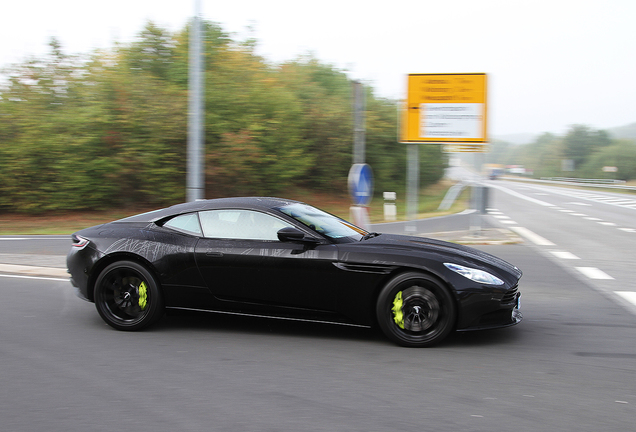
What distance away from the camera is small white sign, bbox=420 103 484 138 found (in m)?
13.7

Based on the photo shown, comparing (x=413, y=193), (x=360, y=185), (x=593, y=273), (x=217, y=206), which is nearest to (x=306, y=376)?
(x=217, y=206)

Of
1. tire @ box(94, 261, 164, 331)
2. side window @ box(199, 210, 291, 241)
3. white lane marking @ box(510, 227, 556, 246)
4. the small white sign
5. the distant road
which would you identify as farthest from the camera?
the small white sign

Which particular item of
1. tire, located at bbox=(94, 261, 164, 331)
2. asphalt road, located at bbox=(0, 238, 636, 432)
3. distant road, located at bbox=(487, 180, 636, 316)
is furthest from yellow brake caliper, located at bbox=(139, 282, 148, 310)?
distant road, located at bbox=(487, 180, 636, 316)

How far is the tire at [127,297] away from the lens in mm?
5250

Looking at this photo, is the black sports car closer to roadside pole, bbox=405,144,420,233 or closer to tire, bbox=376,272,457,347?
tire, bbox=376,272,457,347

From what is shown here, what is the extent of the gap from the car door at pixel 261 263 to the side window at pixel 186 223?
0.11m

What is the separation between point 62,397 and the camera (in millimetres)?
3709

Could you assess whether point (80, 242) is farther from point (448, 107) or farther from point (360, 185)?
point (448, 107)

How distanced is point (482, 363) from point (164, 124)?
17.7m

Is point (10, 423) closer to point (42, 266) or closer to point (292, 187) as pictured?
point (42, 266)

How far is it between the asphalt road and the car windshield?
907 mm

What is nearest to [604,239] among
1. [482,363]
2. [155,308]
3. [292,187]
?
[482,363]

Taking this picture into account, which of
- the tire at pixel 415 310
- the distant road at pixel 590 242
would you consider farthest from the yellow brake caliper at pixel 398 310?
the distant road at pixel 590 242

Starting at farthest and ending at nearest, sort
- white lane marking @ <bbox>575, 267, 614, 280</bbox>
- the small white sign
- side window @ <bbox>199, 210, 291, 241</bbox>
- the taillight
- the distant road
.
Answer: the small white sign → white lane marking @ <bbox>575, 267, 614, 280</bbox> → the distant road → the taillight → side window @ <bbox>199, 210, 291, 241</bbox>
